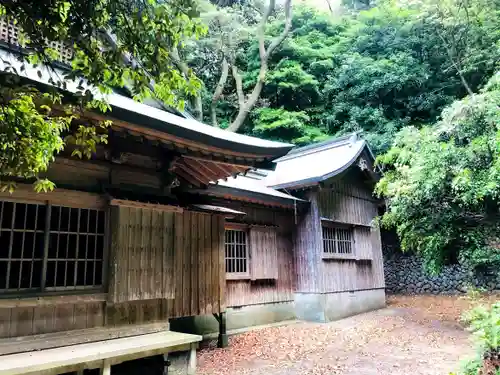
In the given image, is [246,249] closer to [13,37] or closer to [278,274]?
[278,274]

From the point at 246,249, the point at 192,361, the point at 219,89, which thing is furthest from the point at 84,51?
the point at 219,89

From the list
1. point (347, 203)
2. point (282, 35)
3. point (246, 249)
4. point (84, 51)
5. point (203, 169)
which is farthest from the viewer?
point (282, 35)

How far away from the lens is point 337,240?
1262 centimetres

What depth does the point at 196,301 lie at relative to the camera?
23.2 ft

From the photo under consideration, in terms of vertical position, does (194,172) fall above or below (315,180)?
below

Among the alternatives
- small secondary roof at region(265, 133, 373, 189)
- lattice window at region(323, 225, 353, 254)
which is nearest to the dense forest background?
small secondary roof at region(265, 133, 373, 189)

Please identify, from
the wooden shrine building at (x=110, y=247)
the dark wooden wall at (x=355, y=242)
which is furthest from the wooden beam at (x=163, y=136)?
the dark wooden wall at (x=355, y=242)

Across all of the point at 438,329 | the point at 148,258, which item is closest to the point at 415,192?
the point at 438,329

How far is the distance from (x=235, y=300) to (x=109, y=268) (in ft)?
15.8

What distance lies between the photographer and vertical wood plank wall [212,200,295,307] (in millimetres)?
9812

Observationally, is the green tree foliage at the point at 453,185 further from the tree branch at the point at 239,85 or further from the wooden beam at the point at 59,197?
the tree branch at the point at 239,85

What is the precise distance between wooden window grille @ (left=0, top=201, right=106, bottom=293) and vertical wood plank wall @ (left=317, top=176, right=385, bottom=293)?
735 cm

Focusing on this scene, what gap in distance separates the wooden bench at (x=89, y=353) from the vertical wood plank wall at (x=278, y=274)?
401 cm

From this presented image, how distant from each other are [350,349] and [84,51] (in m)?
7.46
